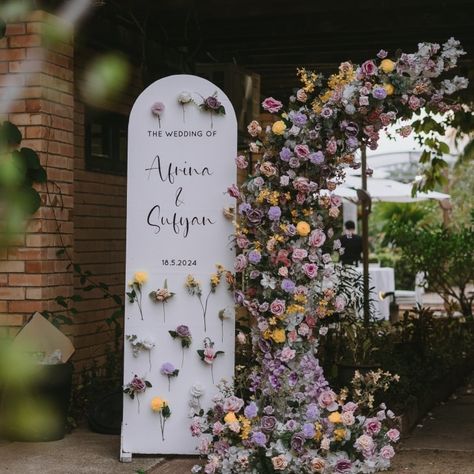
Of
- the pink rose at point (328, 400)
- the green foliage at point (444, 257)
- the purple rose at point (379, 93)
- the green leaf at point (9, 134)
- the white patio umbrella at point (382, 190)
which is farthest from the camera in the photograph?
the white patio umbrella at point (382, 190)

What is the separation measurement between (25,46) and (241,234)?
2.21 m

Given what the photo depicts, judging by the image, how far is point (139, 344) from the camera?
626 centimetres

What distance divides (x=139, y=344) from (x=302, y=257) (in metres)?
1.19

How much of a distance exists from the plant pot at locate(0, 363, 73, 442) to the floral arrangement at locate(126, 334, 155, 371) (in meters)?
0.71

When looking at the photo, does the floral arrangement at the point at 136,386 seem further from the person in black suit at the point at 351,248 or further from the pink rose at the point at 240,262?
the person in black suit at the point at 351,248

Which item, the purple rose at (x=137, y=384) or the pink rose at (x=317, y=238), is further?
the purple rose at (x=137, y=384)

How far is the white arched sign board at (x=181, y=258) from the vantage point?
20.6 ft

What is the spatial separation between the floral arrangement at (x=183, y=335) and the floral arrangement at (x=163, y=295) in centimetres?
11

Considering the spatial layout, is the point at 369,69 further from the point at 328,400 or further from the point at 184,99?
the point at 328,400

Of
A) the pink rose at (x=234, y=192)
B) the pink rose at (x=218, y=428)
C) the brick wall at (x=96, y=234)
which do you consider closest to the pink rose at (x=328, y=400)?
the pink rose at (x=218, y=428)

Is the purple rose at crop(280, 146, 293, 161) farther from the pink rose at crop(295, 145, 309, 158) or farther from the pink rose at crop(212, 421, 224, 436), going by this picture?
the pink rose at crop(212, 421, 224, 436)

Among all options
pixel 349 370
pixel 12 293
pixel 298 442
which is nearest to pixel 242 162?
pixel 298 442

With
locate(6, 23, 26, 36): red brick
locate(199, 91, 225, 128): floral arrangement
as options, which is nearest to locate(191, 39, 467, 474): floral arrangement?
locate(199, 91, 225, 128): floral arrangement

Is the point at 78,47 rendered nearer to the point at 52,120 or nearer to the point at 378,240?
the point at 52,120
